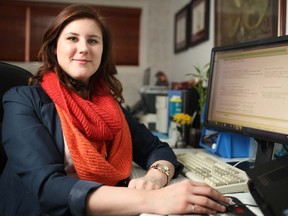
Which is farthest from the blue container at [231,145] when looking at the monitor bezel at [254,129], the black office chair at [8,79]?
the black office chair at [8,79]

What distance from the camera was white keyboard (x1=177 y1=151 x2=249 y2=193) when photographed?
84 cm

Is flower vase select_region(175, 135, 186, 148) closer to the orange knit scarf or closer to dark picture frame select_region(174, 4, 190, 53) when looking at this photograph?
the orange knit scarf

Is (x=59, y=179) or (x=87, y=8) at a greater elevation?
(x=87, y=8)

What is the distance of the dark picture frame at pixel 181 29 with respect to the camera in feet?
8.59

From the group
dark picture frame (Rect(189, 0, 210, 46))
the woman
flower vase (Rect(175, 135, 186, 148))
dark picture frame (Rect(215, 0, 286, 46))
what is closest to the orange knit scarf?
the woman

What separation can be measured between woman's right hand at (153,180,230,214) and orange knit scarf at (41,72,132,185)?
29cm

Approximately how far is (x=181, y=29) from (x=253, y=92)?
1882mm

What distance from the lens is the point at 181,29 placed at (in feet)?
9.16

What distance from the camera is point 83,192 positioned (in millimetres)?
699

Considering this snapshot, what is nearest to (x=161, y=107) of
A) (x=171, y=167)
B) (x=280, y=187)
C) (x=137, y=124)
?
(x=137, y=124)

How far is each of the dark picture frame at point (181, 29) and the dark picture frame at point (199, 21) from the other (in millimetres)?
86

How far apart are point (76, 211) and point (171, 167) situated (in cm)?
41

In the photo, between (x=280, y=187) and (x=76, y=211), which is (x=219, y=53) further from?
(x=76, y=211)

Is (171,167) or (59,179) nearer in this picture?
(59,179)
